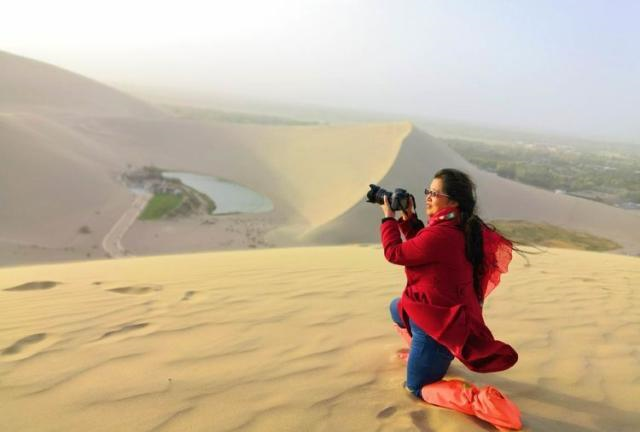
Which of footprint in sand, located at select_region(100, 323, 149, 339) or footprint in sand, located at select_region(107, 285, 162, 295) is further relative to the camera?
footprint in sand, located at select_region(107, 285, 162, 295)

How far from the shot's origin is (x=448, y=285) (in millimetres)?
2463

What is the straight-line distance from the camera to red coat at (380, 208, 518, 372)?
2.33m

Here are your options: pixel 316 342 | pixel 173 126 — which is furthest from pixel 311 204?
pixel 316 342

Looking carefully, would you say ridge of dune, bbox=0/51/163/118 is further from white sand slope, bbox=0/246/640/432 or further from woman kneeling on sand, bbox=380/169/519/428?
woman kneeling on sand, bbox=380/169/519/428

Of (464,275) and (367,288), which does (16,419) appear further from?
(367,288)

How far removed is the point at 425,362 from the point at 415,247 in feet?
1.90

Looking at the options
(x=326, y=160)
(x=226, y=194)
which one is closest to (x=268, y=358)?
(x=226, y=194)

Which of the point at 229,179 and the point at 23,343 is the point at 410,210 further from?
the point at 229,179

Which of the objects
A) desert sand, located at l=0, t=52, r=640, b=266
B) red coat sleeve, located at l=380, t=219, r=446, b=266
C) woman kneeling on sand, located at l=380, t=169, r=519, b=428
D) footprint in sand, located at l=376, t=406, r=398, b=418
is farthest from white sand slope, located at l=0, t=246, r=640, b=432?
desert sand, located at l=0, t=52, r=640, b=266

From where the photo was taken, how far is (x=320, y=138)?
36.9 m

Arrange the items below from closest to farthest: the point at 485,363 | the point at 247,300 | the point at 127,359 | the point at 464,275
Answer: the point at 485,363, the point at 464,275, the point at 127,359, the point at 247,300

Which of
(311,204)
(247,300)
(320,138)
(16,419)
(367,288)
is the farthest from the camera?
(320,138)

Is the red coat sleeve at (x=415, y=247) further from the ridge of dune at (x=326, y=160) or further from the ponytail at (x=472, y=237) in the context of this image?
the ridge of dune at (x=326, y=160)

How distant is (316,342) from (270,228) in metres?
16.6
